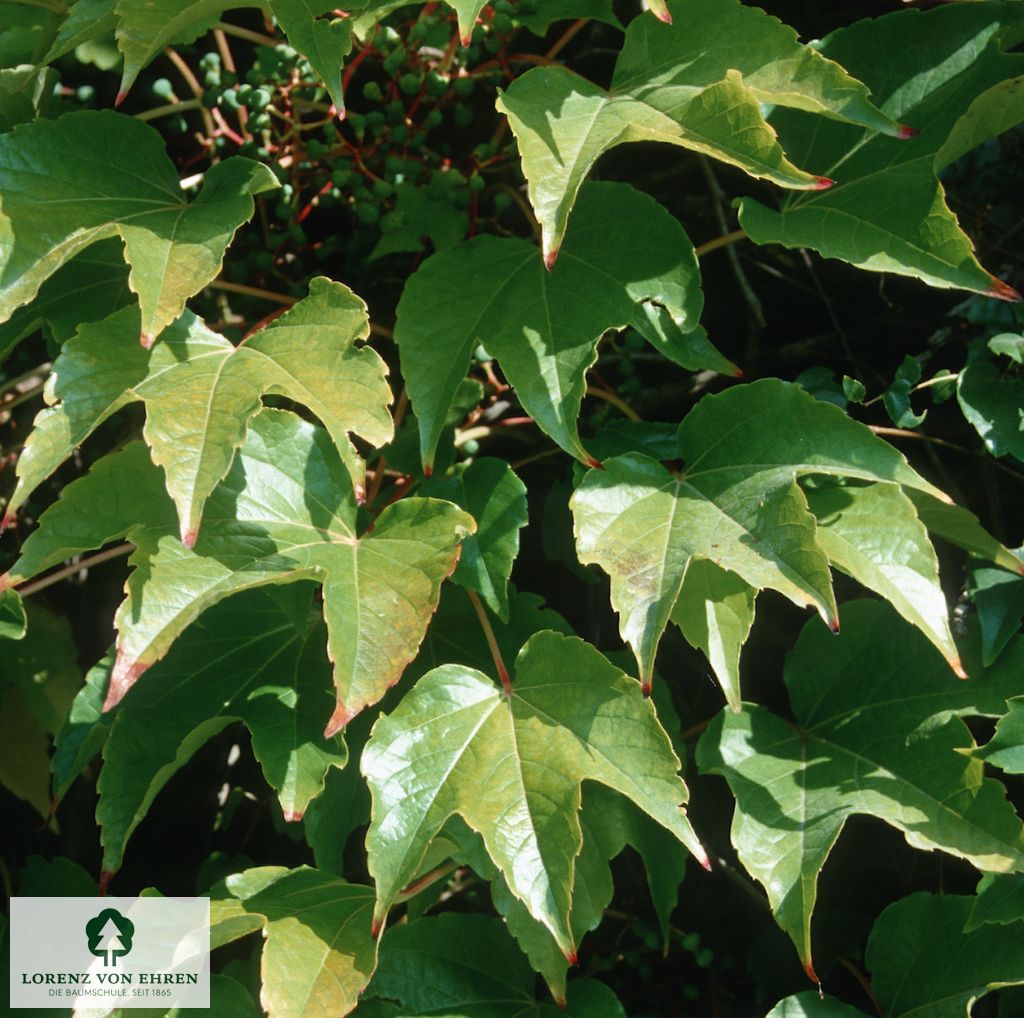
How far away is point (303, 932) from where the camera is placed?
926 mm

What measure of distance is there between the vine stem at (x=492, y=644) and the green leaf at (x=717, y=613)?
166 millimetres

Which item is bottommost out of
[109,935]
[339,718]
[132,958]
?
[109,935]

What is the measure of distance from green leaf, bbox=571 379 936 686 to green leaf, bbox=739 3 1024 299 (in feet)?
0.46

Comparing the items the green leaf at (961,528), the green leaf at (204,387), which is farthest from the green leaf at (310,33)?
the green leaf at (961,528)

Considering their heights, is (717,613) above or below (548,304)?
below

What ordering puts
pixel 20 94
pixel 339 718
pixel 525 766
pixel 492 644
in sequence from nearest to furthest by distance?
pixel 339 718 → pixel 525 766 → pixel 492 644 → pixel 20 94

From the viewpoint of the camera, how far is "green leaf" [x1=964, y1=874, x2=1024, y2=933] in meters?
0.88

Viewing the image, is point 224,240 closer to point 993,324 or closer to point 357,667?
point 357,667

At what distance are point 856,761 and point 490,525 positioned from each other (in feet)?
1.32

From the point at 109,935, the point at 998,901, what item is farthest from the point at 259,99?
the point at 998,901

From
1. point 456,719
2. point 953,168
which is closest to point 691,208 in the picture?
point 953,168

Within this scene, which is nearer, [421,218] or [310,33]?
[310,33]

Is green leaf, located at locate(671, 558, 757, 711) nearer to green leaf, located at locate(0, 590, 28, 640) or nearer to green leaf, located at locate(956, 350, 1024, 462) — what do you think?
green leaf, located at locate(956, 350, 1024, 462)

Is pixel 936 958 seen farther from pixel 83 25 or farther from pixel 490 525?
pixel 83 25
